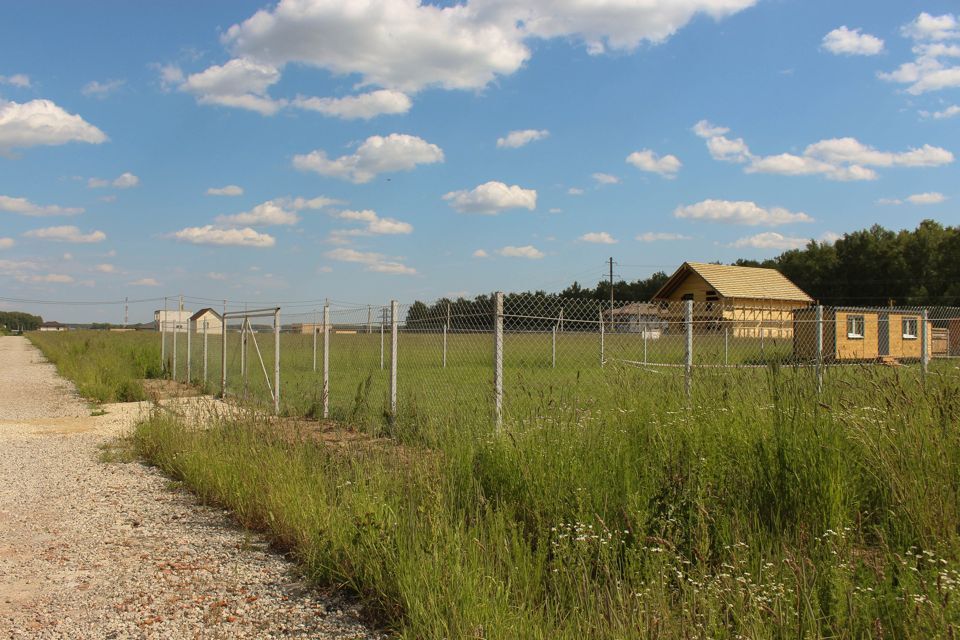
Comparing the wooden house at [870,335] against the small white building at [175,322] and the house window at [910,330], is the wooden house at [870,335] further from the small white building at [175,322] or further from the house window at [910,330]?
the small white building at [175,322]

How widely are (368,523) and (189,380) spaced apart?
1682 cm

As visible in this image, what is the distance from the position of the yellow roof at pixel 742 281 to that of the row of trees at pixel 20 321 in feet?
434

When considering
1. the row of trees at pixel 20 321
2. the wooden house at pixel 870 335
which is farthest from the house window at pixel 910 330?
the row of trees at pixel 20 321

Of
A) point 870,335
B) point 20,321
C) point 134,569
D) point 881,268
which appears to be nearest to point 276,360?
point 134,569

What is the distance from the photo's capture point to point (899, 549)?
3709mm

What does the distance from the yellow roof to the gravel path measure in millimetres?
33251

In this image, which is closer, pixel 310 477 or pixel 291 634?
pixel 291 634

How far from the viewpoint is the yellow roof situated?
122ft

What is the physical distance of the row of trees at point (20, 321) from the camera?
133 m

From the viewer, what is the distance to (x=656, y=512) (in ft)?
14.0

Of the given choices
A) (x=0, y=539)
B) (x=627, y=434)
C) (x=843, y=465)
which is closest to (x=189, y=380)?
(x=0, y=539)

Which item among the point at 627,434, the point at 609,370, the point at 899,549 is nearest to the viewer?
the point at 899,549

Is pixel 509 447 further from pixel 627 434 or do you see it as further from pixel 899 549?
pixel 899 549

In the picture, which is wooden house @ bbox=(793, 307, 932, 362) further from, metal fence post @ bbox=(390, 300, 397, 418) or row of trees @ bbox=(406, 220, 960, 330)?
row of trees @ bbox=(406, 220, 960, 330)
